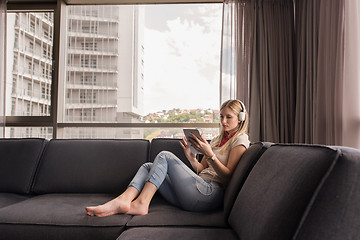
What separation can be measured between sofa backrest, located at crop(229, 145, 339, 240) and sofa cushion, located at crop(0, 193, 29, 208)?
4.79 ft

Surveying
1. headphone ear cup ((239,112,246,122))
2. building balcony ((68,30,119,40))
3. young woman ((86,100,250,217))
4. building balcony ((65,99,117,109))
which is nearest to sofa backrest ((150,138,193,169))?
young woman ((86,100,250,217))

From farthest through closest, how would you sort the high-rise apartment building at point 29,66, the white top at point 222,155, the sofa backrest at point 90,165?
1. the high-rise apartment building at point 29,66
2. the sofa backrest at point 90,165
3. the white top at point 222,155

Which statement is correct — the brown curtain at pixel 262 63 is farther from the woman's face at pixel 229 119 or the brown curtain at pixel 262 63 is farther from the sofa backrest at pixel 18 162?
the sofa backrest at pixel 18 162

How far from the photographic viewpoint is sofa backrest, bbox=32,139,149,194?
2121mm

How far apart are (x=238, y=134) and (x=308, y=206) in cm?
109

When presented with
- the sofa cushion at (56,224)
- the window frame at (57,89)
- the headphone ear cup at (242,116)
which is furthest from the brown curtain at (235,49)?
the sofa cushion at (56,224)

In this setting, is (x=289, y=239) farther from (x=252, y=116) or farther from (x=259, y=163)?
(x=252, y=116)

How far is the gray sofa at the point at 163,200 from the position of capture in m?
0.81

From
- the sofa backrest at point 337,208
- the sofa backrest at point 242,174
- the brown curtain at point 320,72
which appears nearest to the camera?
the sofa backrest at point 337,208

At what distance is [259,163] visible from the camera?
132cm

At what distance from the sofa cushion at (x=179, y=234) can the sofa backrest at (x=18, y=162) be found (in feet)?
3.92

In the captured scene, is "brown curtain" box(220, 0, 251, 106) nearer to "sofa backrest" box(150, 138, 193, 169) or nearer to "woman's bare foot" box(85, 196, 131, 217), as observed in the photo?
"sofa backrest" box(150, 138, 193, 169)

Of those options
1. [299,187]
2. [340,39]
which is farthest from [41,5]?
[299,187]

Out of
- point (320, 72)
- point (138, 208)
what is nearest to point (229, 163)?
point (138, 208)
